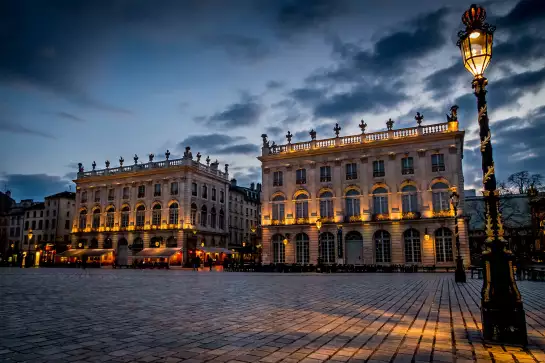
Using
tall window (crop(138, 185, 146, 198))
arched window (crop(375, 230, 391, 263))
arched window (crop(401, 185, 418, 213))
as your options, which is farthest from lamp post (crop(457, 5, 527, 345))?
tall window (crop(138, 185, 146, 198))

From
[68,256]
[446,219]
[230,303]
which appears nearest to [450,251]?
[446,219]

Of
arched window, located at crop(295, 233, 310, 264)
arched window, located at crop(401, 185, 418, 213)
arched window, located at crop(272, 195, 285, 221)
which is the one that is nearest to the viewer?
arched window, located at crop(401, 185, 418, 213)

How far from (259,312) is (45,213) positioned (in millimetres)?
77199

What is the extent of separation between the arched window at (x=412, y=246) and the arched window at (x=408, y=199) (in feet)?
6.88

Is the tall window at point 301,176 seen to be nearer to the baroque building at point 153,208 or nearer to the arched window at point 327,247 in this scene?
the arched window at point 327,247

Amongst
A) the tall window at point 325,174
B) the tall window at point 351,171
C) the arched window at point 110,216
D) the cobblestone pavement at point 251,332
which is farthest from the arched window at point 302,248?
the cobblestone pavement at point 251,332

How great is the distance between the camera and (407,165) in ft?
135

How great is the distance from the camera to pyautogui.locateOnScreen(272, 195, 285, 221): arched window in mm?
45812

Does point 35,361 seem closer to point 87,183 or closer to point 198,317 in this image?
point 198,317

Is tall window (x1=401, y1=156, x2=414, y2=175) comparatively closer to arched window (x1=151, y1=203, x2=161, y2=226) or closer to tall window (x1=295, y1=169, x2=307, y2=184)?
tall window (x1=295, y1=169, x2=307, y2=184)

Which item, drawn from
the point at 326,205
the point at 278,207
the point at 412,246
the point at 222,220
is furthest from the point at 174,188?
the point at 412,246

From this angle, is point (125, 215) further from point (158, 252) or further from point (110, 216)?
point (158, 252)

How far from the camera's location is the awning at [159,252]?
5056 cm

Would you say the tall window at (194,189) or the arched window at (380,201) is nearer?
the arched window at (380,201)
